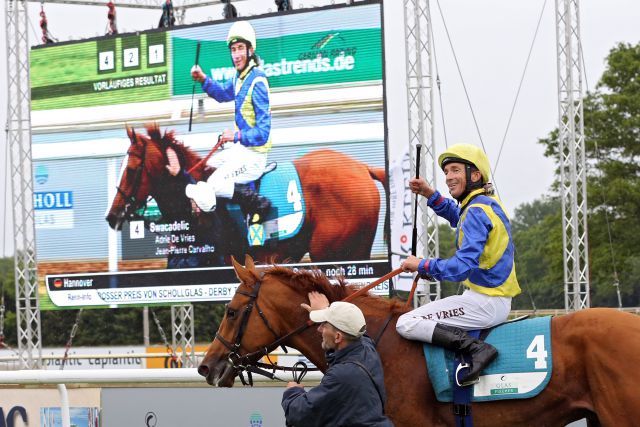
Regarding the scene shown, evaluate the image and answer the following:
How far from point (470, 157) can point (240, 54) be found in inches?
377

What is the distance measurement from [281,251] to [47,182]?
4.10 m

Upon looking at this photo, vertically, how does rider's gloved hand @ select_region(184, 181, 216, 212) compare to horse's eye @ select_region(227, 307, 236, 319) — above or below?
above

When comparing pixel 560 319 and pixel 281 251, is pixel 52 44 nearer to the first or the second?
pixel 281 251

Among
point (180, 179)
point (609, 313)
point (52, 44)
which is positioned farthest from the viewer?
point (52, 44)

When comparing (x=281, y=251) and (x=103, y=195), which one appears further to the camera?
(x=103, y=195)

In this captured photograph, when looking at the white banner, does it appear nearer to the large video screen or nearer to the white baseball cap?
the large video screen

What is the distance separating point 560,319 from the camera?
465 cm

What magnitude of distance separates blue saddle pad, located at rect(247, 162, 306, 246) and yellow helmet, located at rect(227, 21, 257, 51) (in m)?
1.88

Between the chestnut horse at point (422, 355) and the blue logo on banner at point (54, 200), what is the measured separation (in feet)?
34.1

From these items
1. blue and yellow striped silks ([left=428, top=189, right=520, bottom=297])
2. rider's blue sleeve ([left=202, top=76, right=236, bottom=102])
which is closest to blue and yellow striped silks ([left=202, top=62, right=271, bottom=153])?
rider's blue sleeve ([left=202, top=76, right=236, bottom=102])

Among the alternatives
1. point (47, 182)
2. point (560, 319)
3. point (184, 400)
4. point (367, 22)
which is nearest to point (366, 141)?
point (367, 22)

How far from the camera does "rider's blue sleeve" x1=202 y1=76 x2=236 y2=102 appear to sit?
555 inches

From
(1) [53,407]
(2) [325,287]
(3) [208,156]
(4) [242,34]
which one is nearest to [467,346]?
(2) [325,287]

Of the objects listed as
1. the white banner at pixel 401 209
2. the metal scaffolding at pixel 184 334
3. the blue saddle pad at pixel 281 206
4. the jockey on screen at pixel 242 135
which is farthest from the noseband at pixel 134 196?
the white banner at pixel 401 209
